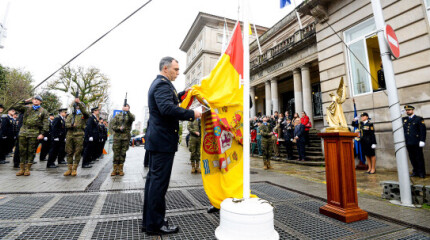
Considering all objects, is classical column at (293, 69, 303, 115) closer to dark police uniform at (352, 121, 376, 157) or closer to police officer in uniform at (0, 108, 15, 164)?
dark police uniform at (352, 121, 376, 157)

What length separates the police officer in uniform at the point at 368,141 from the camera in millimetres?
7270

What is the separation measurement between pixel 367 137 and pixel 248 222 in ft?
25.2

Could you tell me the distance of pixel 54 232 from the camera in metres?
2.40

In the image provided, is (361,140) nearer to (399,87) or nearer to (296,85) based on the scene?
(399,87)

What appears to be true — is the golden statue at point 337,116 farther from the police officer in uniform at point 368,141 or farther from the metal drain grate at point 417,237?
the police officer in uniform at point 368,141

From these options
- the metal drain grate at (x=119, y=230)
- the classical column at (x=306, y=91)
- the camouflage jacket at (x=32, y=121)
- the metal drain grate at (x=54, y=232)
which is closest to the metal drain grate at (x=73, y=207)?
the metal drain grate at (x=54, y=232)

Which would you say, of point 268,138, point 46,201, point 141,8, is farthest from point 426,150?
point 46,201

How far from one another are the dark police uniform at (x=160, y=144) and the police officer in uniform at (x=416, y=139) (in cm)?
755

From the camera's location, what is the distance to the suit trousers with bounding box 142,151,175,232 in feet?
8.02

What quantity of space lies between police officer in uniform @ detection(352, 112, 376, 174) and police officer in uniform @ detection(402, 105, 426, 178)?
101 centimetres

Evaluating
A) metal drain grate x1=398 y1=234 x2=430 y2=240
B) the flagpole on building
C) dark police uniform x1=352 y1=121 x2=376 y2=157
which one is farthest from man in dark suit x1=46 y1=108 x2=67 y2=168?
dark police uniform x1=352 y1=121 x2=376 y2=157

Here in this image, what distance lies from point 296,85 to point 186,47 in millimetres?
32547

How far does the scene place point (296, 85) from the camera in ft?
49.6

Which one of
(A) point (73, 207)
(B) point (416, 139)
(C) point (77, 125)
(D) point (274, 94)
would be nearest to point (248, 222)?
(A) point (73, 207)
